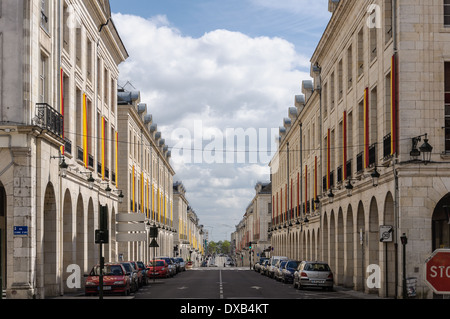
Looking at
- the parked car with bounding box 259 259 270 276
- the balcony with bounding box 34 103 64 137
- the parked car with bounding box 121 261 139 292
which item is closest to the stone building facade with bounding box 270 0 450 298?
the parked car with bounding box 121 261 139 292

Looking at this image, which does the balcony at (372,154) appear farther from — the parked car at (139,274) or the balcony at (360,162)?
the parked car at (139,274)

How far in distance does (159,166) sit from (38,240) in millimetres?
64127

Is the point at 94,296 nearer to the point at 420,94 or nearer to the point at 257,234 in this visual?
the point at 420,94

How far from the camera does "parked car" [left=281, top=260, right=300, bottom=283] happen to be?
43.5 m

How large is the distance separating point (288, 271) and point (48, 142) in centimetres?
2049

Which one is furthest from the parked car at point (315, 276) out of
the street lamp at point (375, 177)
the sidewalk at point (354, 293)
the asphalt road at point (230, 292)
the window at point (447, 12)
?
the window at point (447, 12)

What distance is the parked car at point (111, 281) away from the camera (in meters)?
30.3

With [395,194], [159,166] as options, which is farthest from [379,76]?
[159,166]

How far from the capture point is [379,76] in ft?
98.1

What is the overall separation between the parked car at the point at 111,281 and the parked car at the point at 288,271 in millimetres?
13700

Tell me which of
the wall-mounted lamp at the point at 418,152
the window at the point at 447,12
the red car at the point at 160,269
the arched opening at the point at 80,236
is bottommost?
the red car at the point at 160,269

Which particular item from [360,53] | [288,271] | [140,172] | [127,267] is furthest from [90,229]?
[140,172]

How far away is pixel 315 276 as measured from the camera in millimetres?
34938

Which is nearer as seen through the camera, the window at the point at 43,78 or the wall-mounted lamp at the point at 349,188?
the window at the point at 43,78
